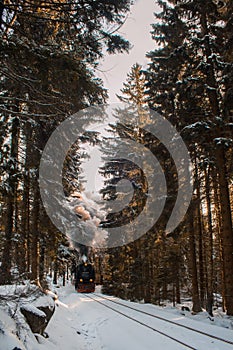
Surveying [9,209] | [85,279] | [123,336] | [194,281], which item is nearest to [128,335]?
[123,336]

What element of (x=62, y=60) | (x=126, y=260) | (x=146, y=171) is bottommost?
(x=126, y=260)

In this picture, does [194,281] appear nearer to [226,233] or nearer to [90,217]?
[226,233]

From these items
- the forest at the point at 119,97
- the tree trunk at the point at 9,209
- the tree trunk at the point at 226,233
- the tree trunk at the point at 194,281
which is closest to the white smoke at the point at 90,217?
the forest at the point at 119,97

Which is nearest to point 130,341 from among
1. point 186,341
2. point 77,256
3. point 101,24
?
point 186,341

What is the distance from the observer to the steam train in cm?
2612

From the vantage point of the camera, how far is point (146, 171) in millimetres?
18438

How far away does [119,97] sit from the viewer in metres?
20.7

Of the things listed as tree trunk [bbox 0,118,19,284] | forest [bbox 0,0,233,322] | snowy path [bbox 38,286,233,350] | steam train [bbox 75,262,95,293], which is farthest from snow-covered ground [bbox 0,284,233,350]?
steam train [bbox 75,262,95,293]

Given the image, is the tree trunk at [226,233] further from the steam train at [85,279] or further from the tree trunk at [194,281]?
the steam train at [85,279]

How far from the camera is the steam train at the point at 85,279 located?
85.7ft

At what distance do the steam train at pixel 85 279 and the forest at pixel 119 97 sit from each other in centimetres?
407

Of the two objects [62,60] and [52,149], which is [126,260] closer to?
[52,149]

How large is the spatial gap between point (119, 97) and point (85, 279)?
52.4 ft

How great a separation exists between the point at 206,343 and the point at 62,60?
715 cm
